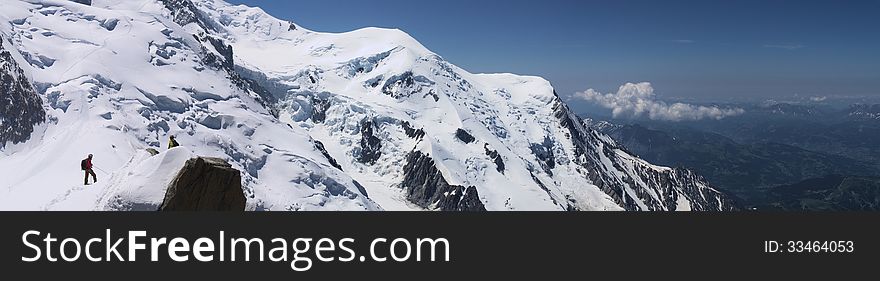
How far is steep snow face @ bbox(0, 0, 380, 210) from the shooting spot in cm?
10012

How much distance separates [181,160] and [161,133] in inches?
4384

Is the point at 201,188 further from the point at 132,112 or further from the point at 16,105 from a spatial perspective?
the point at 132,112

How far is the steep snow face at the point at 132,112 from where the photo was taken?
100 meters

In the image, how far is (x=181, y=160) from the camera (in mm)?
32781

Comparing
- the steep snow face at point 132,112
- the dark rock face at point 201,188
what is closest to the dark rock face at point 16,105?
the steep snow face at point 132,112

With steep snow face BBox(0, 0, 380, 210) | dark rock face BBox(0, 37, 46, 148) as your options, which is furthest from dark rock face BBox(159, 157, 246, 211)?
dark rock face BBox(0, 37, 46, 148)

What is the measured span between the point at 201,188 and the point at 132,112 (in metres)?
118

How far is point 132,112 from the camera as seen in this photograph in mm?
132000

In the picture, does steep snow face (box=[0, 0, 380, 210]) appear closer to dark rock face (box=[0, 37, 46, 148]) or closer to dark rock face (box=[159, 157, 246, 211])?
dark rock face (box=[0, 37, 46, 148])

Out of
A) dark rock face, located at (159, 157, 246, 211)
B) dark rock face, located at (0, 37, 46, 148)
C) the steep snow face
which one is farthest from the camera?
dark rock face, located at (0, 37, 46, 148)

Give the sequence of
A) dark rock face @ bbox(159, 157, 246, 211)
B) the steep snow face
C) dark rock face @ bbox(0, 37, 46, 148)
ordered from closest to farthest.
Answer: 1. dark rock face @ bbox(159, 157, 246, 211)
2. the steep snow face
3. dark rock face @ bbox(0, 37, 46, 148)

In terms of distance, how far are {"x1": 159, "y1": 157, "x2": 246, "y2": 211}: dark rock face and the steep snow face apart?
5515 centimetres

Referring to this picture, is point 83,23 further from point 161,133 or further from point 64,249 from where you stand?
point 64,249

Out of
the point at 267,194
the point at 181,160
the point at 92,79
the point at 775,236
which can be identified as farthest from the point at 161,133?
the point at 775,236
